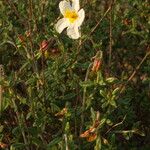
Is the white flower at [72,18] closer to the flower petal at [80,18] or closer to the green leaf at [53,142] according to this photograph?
the flower petal at [80,18]

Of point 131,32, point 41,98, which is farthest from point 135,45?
point 41,98

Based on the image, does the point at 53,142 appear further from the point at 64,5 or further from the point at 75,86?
the point at 64,5

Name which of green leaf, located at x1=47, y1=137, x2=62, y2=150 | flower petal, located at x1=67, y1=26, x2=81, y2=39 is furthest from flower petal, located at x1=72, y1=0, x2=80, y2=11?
green leaf, located at x1=47, y1=137, x2=62, y2=150

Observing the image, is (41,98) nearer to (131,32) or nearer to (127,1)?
(131,32)

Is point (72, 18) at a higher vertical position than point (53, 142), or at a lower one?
higher

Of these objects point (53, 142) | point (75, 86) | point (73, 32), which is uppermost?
point (73, 32)

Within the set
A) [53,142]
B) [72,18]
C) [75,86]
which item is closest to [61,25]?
[72,18]
